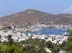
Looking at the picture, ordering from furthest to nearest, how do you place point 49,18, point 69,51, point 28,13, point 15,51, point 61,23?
point 28,13
point 49,18
point 61,23
point 15,51
point 69,51

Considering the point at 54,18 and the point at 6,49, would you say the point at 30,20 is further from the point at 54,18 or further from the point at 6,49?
the point at 6,49

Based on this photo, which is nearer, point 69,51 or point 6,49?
point 69,51

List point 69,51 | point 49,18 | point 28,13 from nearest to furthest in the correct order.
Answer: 1. point 69,51
2. point 49,18
3. point 28,13

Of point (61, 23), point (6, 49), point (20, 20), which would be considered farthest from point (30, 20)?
point (6, 49)

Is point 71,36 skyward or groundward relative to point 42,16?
skyward

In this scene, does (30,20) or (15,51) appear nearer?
(15,51)

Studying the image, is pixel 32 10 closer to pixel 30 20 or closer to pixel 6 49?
pixel 30 20

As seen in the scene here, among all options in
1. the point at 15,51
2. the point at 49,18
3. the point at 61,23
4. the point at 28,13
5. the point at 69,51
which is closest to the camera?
the point at 69,51

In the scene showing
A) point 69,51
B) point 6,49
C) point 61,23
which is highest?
point 69,51

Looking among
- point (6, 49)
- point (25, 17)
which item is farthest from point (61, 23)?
point (6, 49)
